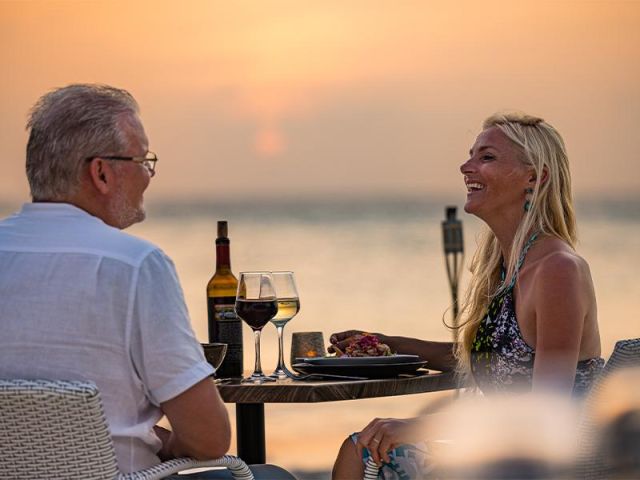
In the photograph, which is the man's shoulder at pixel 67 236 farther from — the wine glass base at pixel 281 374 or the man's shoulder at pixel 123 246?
the wine glass base at pixel 281 374

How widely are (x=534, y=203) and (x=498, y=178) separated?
127 mm

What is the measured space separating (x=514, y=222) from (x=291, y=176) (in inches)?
1110

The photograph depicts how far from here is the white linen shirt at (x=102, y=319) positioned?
95.9 inches

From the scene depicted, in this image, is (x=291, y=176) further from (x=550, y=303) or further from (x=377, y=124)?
(x=550, y=303)

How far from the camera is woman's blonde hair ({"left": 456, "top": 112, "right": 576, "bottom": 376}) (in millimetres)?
3410

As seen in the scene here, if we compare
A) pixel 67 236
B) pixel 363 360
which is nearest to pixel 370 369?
pixel 363 360

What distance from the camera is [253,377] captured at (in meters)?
3.35

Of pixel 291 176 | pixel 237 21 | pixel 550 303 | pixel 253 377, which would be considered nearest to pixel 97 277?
pixel 253 377

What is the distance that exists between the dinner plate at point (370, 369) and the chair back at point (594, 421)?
0.63 metres

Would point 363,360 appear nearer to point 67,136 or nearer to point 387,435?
point 387,435

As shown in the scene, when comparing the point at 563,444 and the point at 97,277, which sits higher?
the point at 97,277

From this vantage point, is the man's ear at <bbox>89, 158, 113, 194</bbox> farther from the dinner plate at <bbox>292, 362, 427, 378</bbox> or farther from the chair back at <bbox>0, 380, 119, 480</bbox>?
the dinner plate at <bbox>292, 362, 427, 378</bbox>

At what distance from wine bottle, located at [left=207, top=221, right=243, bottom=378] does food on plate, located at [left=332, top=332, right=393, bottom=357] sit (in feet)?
0.97

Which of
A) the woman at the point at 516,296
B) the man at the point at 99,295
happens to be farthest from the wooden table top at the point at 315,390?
the man at the point at 99,295
